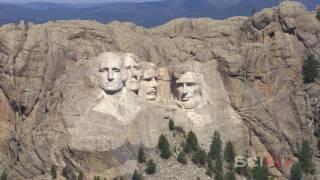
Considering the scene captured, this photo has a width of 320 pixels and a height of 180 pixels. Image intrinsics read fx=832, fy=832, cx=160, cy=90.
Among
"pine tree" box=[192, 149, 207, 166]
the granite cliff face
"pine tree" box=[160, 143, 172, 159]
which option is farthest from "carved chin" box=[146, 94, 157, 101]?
"pine tree" box=[192, 149, 207, 166]

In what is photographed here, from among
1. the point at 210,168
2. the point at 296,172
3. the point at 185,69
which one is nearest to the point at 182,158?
the point at 210,168

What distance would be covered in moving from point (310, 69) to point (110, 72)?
9.08 m

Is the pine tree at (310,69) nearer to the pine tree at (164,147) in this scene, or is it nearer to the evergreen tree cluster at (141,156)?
the pine tree at (164,147)

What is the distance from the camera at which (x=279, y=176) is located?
113 feet

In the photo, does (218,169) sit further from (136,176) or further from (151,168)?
(136,176)

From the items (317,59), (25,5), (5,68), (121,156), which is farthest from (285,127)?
(25,5)

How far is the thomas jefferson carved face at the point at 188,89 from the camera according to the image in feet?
111

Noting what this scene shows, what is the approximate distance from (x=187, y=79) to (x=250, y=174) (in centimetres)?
460

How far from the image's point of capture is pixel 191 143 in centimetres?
3338

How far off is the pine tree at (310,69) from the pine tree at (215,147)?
17.1 feet

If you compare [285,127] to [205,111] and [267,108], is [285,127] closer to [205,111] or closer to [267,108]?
[267,108]

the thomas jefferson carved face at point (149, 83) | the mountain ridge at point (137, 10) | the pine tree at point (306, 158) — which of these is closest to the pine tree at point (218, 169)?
the pine tree at point (306, 158)

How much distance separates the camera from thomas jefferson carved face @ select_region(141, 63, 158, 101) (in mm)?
34188

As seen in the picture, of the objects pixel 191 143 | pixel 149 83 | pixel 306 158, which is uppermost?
pixel 149 83
